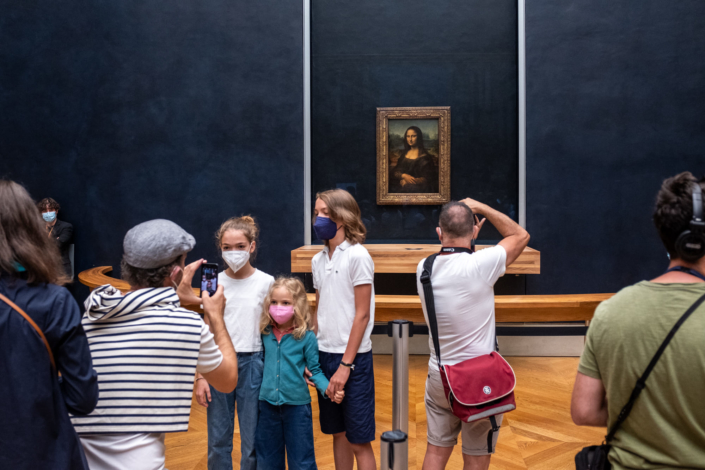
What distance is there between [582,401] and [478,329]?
0.97 meters

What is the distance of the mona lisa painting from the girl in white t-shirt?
4911mm

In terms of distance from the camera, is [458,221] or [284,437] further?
[284,437]

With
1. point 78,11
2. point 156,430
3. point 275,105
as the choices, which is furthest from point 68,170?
point 156,430

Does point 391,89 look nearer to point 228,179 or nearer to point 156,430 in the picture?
point 228,179

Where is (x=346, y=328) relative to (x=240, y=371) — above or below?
above

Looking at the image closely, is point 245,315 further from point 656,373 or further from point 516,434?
point 516,434

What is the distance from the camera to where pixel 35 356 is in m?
1.36

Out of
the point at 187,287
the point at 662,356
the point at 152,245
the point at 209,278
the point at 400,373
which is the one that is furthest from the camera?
the point at 400,373

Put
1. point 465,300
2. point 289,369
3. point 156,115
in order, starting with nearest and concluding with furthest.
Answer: point 465,300 < point 289,369 < point 156,115

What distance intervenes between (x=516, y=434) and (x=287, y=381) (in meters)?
2.30

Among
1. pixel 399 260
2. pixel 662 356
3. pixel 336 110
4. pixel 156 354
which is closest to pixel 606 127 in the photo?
pixel 399 260

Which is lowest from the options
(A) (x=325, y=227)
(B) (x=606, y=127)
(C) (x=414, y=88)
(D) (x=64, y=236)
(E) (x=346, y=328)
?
(E) (x=346, y=328)

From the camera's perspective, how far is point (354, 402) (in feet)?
8.82

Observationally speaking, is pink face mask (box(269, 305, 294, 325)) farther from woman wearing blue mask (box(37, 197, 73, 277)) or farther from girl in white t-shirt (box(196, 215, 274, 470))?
woman wearing blue mask (box(37, 197, 73, 277))
